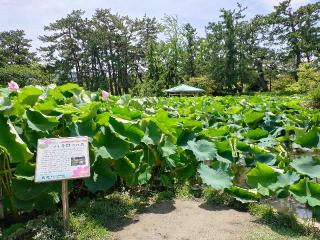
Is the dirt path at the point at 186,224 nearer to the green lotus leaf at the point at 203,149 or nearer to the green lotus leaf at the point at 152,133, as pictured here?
the green lotus leaf at the point at 203,149

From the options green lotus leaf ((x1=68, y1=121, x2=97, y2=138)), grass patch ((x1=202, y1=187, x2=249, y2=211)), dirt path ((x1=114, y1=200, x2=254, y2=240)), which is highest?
green lotus leaf ((x1=68, y1=121, x2=97, y2=138))

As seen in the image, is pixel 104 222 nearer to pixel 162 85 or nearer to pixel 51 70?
pixel 162 85

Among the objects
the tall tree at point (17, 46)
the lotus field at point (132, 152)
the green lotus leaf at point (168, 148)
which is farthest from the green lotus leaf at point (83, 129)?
the tall tree at point (17, 46)

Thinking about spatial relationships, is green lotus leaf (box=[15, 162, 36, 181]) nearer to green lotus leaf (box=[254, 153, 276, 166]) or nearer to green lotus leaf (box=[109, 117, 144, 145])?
green lotus leaf (box=[109, 117, 144, 145])

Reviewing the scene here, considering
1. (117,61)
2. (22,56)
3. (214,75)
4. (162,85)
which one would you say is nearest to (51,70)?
(22,56)

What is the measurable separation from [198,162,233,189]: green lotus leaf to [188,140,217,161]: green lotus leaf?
0.31ft

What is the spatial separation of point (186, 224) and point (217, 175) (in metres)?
0.67

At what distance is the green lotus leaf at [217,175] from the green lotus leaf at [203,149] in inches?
3.8

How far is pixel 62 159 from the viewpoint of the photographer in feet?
8.33

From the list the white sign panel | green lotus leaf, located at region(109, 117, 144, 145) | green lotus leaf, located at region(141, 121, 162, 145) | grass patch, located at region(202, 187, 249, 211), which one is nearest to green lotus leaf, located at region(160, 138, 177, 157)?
green lotus leaf, located at region(141, 121, 162, 145)

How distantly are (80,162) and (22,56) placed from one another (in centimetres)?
4272

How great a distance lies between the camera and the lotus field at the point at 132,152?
9.21 ft

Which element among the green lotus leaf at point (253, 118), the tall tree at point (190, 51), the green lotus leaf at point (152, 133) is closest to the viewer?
the green lotus leaf at point (152, 133)

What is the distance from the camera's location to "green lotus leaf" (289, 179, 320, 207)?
286 centimetres
